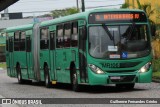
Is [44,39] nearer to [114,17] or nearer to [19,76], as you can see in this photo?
[19,76]

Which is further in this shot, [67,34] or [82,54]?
[67,34]

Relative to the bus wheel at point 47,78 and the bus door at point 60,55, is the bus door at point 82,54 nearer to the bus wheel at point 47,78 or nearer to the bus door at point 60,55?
the bus door at point 60,55

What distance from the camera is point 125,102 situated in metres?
16.5

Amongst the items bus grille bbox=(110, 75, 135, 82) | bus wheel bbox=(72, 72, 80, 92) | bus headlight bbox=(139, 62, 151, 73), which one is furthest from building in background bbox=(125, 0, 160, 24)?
bus grille bbox=(110, 75, 135, 82)

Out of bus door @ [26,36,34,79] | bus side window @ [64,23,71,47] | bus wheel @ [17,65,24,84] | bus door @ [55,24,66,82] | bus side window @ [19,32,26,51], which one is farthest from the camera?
bus wheel @ [17,65,24,84]

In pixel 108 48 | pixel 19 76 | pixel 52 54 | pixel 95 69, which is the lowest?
pixel 19 76

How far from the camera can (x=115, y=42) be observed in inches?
811

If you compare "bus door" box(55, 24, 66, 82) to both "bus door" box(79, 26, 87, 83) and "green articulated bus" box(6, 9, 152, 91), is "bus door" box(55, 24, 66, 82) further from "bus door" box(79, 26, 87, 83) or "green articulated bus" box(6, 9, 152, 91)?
"bus door" box(79, 26, 87, 83)

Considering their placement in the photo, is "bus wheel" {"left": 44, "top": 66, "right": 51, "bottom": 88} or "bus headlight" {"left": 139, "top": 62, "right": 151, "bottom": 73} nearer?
"bus headlight" {"left": 139, "top": 62, "right": 151, "bottom": 73}

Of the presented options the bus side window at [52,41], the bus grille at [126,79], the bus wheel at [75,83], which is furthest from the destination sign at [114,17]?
the bus side window at [52,41]

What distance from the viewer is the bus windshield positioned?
20.5 m

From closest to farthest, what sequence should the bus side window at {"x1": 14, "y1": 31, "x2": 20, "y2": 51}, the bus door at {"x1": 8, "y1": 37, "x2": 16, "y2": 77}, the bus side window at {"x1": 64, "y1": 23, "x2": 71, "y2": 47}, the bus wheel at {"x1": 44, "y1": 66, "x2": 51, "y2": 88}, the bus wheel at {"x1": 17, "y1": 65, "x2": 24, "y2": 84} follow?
the bus side window at {"x1": 64, "y1": 23, "x2": 71, "y2": 47}
the bus wheel at {"x1": 44, "y1": 66, "x2": 51, "y2": 88}
the bus side window at {"x1": 14, "y1": 31, "x2": 20, "y2": 51}
the bus wheel at {"x1": 17, "y1": 65, "x2": 24, "y2": 84}
the bus door at {"x1": 8, "y1": 37, "x2": 16, "y2": 77}

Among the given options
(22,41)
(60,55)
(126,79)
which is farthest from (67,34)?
(22,41)

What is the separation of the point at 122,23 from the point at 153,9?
22676 millimetres
